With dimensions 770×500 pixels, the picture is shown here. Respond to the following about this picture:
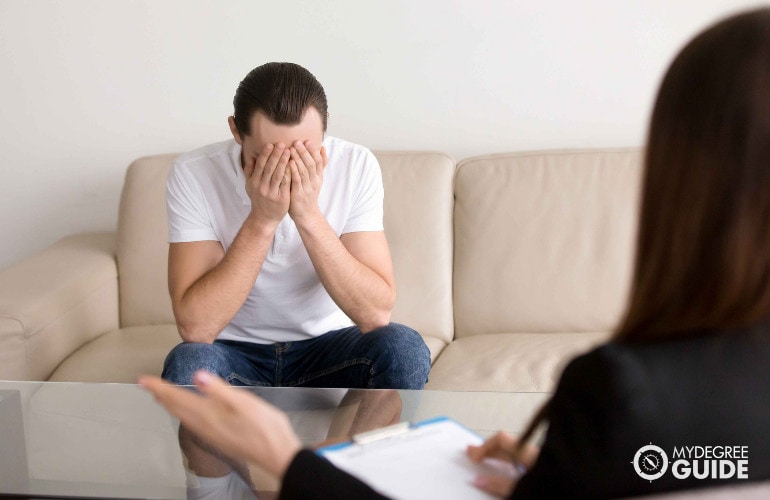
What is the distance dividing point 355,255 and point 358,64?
2.73 ft

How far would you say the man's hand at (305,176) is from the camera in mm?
1809

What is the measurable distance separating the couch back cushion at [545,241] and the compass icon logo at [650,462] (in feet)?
4.88

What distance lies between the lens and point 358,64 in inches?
102

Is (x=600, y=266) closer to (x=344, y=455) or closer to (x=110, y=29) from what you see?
(x=344, y=455)

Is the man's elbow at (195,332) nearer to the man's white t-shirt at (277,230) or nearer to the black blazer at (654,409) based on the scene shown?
the man's white t-shirt at (277,230)

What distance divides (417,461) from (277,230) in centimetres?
94

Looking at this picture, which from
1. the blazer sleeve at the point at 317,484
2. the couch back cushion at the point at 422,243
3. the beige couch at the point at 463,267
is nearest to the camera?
the blazer sleeve at the point at 317,484

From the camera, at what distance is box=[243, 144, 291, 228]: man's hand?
180 centimetres

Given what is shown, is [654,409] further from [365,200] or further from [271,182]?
[365,200]

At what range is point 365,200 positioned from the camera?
1987mm

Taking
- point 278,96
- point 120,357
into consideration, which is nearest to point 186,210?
point 278,96

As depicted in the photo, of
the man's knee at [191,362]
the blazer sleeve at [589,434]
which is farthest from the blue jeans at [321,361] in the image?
the blazer sleeve at [589,434]

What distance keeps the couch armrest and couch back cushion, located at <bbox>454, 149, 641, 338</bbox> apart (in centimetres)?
92

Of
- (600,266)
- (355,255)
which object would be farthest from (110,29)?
(600,266)
